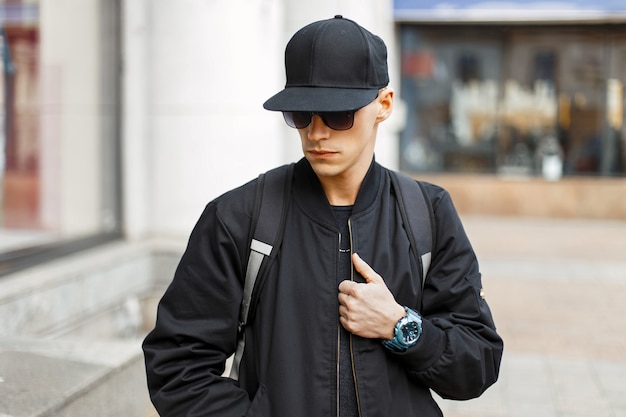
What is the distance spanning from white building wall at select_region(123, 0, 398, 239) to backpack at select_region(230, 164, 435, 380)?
4.78 meters

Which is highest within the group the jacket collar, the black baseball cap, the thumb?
the black baseball cap

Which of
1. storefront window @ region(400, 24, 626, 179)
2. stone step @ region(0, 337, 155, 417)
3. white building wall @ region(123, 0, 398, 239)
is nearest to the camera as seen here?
stone step @ region(0, 337, 155, 417)

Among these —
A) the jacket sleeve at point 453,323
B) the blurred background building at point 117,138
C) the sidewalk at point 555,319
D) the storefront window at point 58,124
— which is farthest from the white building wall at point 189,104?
the jacket sleeve at point 453,323

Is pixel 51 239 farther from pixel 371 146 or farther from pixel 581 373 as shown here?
pixel 371 146

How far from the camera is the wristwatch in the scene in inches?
82.0

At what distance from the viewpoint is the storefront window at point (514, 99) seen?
51.6 ft

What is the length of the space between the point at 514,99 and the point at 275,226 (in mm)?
14701

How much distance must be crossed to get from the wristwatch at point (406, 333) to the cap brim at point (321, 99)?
0.55 meters

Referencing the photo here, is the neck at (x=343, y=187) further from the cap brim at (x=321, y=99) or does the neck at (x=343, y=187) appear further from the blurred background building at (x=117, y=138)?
the blurred background building at (x=117, y=138)

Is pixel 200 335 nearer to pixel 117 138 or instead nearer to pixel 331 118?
pixel 331 118

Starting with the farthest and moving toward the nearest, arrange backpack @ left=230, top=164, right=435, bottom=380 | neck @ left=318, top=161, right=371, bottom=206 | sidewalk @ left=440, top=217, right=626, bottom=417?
sidewalk @ left=440, top=217, right=626, bottom=417 < neck @ left=318, top=161, right=371, bottom=206 < backpack @ left=230, top=164, right=435, bottom=380

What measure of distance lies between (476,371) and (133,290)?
486cm

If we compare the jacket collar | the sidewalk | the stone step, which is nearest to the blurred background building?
the stone step

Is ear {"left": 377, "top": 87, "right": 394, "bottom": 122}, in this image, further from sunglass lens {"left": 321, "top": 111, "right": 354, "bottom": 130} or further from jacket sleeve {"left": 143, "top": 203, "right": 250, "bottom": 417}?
jacket sleeve {"left": 143, "top": 203, "right": 250, "bottom": 417}
